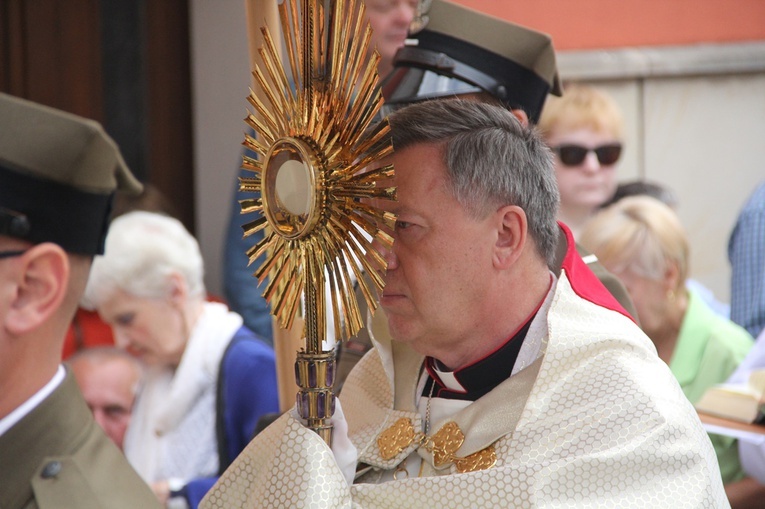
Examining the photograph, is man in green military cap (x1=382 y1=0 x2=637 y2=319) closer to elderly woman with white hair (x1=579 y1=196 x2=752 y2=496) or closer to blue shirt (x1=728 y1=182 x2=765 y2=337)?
elderly woman with white hair (x1=579 y1=196 x2=752 y2=496)

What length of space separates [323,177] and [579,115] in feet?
9.84

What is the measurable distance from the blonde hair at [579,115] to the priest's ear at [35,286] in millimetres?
2758

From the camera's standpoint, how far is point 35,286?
235 cm

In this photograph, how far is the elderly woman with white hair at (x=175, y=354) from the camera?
12.5 feet

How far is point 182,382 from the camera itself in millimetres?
4020

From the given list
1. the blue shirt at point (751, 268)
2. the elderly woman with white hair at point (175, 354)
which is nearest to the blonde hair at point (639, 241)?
the blue shirt at point (751, 268)

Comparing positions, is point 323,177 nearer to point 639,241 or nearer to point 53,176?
point 53,176

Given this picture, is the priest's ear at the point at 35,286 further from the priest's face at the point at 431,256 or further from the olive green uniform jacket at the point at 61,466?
the priest's face at the point at 431,256

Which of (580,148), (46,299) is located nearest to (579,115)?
(580,148)

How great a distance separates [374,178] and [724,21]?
5.17 meters

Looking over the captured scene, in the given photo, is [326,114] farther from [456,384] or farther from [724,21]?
[724,21]

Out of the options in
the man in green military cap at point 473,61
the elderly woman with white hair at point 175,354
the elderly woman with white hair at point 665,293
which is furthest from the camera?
the elderly woman with white hair at point 665,293

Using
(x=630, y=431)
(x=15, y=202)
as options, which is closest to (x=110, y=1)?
(x=15, y=202)

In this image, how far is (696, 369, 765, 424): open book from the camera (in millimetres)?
3113
